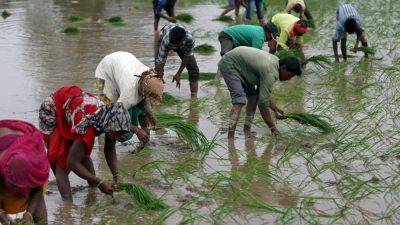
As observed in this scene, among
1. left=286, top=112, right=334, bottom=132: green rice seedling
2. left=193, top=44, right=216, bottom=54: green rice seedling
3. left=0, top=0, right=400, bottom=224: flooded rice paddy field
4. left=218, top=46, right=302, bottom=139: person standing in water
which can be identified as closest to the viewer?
left=0, top=0, right=400, bottom=224: flooded rice paddy field

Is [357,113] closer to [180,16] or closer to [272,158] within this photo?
[272,158]

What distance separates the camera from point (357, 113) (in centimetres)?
719

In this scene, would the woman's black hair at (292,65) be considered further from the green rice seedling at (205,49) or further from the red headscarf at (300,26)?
the green rice seedling at (205,49)

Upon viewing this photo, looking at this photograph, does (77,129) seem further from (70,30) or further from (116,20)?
(116,20)

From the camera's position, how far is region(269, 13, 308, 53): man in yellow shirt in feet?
30.7

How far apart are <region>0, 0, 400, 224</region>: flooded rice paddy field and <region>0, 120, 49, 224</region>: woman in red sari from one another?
3.10 feet

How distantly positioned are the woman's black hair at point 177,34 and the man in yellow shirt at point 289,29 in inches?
85.8

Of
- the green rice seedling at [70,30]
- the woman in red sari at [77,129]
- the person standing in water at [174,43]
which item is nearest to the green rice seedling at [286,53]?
the person standing in water at [174,43]

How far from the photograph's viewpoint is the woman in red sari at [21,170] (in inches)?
137

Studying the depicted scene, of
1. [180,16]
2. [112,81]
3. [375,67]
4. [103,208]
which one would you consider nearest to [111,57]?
[112,81]

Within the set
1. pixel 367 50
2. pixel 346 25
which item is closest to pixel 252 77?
pixel 346 25

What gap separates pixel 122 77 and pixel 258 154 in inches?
56.5

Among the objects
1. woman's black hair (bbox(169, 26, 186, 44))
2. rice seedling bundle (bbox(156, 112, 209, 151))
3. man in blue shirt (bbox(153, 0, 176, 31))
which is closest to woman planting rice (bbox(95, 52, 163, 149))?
rice seedling bundle (bbox(156, 112, 209, 151))

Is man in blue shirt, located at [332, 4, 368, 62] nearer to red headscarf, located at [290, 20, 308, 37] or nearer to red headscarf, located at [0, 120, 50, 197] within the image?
red headscarf, located at [290, 20, 308, 37]
